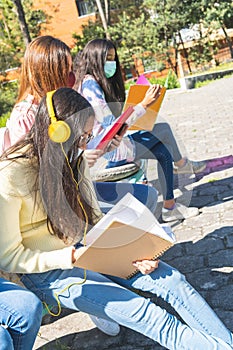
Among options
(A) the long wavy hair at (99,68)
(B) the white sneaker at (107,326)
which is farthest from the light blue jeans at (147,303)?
(A) the long wavy hair at (99,68)

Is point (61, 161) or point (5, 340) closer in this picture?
point (5, 340)

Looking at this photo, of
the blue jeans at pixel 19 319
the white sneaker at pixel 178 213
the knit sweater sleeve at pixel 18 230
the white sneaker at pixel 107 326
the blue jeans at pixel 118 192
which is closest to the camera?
the blue jeans at pixel 19 319

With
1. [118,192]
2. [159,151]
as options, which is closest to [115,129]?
[118,192]

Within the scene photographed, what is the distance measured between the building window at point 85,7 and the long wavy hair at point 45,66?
2786 centimetres

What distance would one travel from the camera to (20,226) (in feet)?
6.97

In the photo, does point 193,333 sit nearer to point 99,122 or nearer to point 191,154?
point 99,122

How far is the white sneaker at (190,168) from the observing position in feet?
16.3

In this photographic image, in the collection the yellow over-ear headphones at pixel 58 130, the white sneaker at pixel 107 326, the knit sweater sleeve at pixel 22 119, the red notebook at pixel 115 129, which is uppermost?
the yellow over-ear headphones at pixel 58 130

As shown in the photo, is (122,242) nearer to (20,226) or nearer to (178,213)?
(20,226)

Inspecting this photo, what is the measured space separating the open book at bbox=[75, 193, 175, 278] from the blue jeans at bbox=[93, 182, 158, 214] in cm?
71

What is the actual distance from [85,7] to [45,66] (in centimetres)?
2829

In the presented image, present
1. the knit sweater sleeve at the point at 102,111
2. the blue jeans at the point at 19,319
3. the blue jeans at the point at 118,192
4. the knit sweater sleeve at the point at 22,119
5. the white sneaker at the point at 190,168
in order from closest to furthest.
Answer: the blue jeans at the point at 19,319
the knit sweater sleeve at the point at 22,119
the blue jeans at the point at 118,192
the knit sweater sleeve at the point at 102,111
the white sneaker at the point at 190,168

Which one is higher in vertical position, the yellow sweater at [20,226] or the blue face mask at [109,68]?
the blue face mask at [109,68]

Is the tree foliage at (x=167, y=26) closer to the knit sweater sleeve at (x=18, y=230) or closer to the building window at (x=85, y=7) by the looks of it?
the building window at (x=85, y=7)
